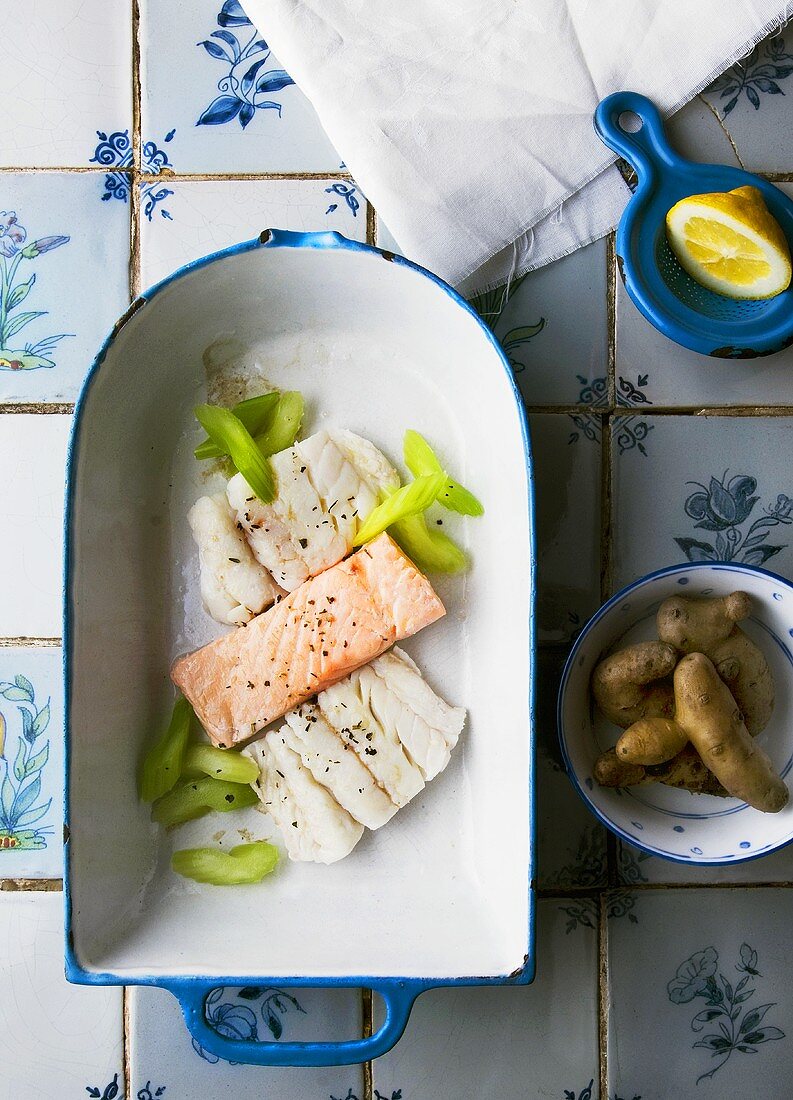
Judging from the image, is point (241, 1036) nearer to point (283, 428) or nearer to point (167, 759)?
point (167, 759)

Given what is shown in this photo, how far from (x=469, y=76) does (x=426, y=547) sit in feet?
1.50

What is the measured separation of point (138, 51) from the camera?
95 centimetres

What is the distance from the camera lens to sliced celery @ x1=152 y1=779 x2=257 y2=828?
927 mm

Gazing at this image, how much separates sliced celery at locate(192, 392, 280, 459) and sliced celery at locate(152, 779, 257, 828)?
1.06ft

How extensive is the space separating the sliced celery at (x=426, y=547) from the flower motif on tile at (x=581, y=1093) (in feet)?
1.73

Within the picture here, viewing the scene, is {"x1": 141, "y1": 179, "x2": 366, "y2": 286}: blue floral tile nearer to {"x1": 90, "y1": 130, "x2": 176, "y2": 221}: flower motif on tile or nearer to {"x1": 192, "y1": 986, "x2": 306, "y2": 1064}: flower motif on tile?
{"x1": 90, "y1": 130, "x2": 176, "y2": 221}: flower motif on tile

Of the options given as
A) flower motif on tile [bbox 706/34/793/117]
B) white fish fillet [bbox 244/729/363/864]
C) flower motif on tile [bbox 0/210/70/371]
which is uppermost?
flower motif on tile [bbox 706/34/793/117]

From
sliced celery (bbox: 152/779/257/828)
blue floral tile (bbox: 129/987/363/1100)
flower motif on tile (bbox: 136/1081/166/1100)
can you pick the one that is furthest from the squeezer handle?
flower motif on tile (bbox: 136/1081/166/1100)

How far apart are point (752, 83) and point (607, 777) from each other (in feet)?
2.31

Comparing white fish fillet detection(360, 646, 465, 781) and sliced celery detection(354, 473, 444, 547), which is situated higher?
sliced celery detection(354, 473, 444, 547)

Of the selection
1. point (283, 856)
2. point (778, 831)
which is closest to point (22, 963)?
point (283, 856)

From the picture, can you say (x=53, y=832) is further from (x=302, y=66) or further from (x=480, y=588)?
(x=302, y=66)

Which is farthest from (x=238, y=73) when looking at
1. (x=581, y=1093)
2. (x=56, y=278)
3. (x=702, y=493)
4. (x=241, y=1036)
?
(x=581, y=1093)

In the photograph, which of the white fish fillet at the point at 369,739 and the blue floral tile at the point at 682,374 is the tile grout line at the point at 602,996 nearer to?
the white fish fillet at the point at 369,739
